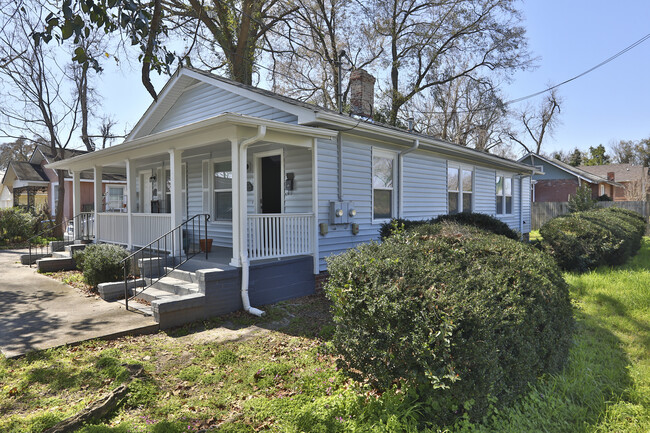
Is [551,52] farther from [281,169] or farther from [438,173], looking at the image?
[281,169]

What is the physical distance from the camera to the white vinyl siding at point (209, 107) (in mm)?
8367

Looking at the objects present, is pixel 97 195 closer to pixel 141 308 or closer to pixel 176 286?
pixel 176 286

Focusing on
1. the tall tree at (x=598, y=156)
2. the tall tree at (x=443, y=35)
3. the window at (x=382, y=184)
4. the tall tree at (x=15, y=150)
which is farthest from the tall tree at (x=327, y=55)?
the tall tree at (x=598, y=156)

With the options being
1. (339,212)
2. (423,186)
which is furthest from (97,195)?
(423,186)

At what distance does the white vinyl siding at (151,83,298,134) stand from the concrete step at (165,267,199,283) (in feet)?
11.8

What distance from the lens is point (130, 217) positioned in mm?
8977

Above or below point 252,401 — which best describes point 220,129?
above

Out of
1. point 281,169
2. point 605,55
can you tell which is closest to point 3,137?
point 281,169

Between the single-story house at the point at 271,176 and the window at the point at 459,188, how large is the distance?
0.14 ft

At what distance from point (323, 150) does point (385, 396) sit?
539 cm

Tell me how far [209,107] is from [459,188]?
26.5ft

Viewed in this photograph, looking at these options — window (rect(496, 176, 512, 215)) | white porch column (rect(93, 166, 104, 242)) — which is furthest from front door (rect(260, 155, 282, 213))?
window (rect(496, 176, 512, 215))

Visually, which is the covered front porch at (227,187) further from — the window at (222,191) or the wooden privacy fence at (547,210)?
the wooden privacy fence at (547,210)

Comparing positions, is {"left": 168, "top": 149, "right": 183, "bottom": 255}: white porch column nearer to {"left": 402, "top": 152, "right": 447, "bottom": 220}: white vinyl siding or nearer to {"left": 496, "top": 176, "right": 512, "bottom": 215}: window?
{"left": 402, "top": 152, "right": 447, "bottom": 220}: white vinyl siding
